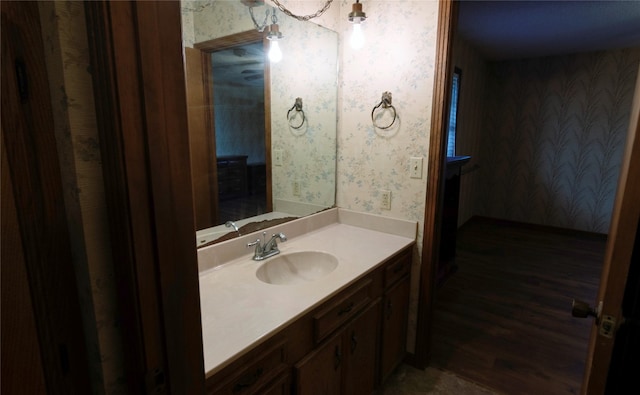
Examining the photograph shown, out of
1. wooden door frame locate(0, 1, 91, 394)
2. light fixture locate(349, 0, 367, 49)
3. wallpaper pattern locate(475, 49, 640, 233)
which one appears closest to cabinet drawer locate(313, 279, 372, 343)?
wooden door frame locate(0, 1, 91, 394)

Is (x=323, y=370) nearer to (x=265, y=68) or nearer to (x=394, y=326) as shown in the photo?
(x=394, y=326)

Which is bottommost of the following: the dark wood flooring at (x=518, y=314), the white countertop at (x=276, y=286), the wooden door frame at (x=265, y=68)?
the dark wood flooring at (x=518, y=314)

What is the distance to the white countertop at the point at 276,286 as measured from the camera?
1.00 m

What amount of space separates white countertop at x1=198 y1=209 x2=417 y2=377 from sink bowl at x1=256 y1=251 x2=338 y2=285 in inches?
1.5

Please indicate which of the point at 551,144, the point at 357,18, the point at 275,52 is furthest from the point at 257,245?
the point at 551,144

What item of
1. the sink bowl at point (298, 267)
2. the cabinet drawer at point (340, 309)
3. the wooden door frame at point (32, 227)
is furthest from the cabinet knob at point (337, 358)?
the wooden door frame at point (32, 227)

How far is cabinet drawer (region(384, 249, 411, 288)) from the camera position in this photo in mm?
1692

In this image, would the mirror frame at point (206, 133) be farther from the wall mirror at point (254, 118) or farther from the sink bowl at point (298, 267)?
the sink bowl at point (298, 267)

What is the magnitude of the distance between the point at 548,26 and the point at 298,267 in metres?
3.55

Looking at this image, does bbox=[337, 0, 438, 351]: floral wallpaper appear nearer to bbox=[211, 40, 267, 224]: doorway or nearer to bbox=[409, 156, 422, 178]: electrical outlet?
bbox=[409, 156, 422, 178]: electrical outlet

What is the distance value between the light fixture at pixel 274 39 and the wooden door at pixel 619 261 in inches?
58.2

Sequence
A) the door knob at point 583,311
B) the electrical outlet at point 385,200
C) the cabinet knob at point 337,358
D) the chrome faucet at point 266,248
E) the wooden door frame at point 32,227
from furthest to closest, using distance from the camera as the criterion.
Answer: the electrical outlet at point 385,200
the chrome faucet at point 266,248
the cabinet knob at point 337,358
the door knob at point 583,311
the wooden door frame at point 32,227

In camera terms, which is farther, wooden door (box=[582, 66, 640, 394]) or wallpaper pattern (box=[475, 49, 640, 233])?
wallpaper pattern (box=[475, 49, 640, 233])

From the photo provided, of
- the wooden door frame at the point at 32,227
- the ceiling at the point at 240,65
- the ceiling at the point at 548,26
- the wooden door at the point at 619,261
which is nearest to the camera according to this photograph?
the wooden door frame at the point at 32,227
